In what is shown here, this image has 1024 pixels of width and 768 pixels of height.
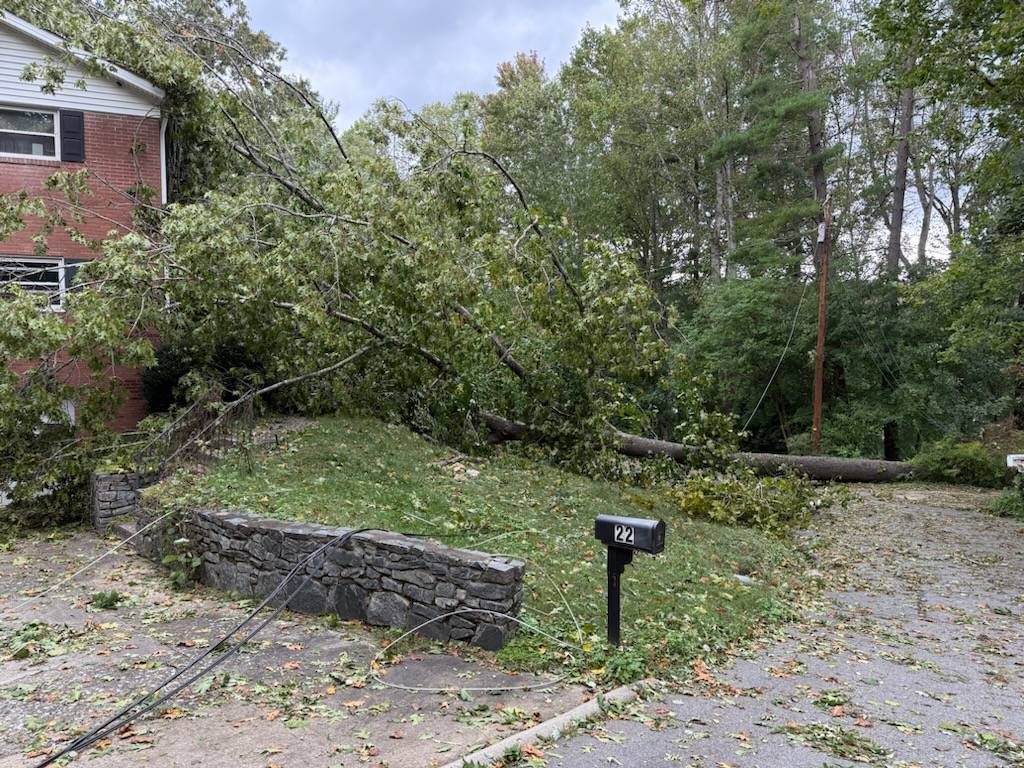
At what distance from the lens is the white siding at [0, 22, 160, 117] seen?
35.9 feet

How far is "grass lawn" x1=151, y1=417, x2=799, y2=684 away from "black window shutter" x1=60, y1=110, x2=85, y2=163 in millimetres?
6587

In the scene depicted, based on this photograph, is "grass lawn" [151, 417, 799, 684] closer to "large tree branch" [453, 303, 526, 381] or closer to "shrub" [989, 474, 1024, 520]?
"large tree branch" [453, 303, 526, 381]

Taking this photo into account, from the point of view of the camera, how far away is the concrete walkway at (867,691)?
315 cm

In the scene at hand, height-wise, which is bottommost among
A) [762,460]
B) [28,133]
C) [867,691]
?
[762,460]

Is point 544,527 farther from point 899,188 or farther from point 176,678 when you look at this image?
point 899,188

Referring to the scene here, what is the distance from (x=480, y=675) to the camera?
12.9 feet

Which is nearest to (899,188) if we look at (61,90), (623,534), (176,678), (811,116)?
(811,116)

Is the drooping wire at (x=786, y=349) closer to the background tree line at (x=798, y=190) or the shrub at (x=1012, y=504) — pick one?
the background tree line at (x=798, y=190)

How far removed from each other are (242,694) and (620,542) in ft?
7.72

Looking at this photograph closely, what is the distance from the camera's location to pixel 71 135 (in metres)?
11.2

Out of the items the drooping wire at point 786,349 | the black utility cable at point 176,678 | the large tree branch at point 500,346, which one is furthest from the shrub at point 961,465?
the black utility cable at point 176,678

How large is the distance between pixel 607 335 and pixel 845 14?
17780 mm

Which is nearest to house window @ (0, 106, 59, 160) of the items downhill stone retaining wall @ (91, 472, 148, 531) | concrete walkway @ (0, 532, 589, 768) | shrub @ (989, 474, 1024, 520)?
downhill stone retaining wall @ (91, 472, 148, 531)

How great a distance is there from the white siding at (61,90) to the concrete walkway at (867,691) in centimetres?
1185
